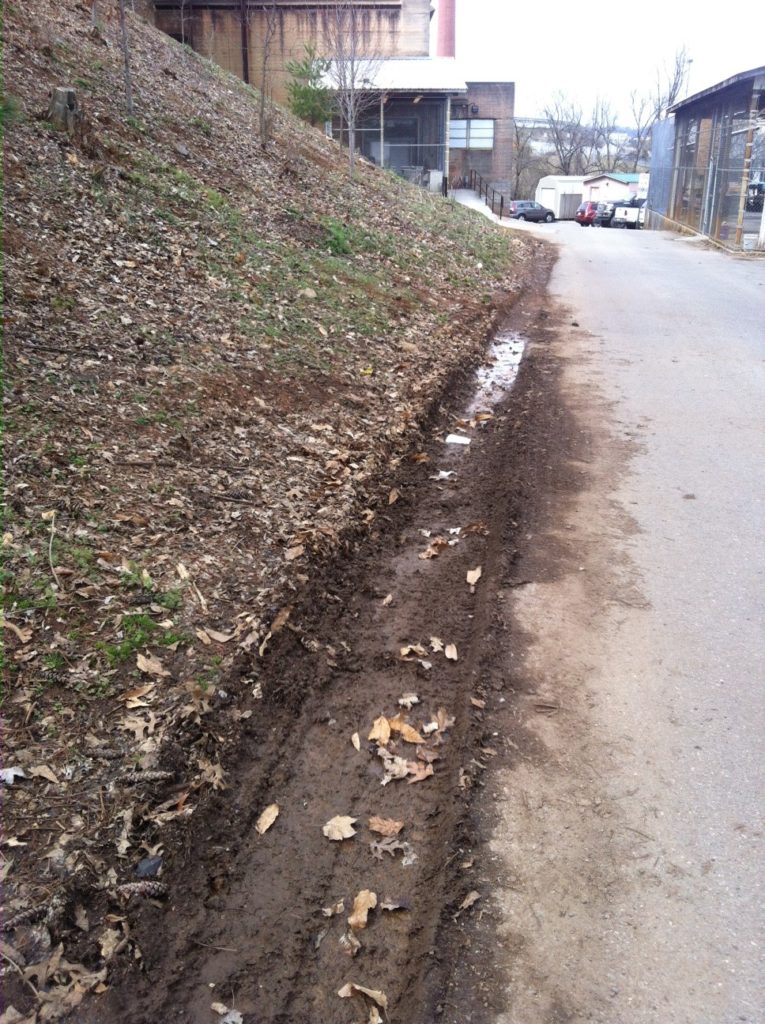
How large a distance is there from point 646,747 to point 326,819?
5.09 feet

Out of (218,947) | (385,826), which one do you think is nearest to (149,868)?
(218,947)

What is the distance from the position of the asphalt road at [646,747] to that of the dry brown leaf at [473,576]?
Result: 341 mm

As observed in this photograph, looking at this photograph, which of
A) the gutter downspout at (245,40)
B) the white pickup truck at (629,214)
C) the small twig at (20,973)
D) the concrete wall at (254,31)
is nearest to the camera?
the small twig at (20,973)

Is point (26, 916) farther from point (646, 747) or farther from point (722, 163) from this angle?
point (722, 163)

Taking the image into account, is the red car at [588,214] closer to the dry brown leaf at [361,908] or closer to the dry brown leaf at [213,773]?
the dry brown leaf at [213,773]

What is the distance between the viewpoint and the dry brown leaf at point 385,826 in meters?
3.52

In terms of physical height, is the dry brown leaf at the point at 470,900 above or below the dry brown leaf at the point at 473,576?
below

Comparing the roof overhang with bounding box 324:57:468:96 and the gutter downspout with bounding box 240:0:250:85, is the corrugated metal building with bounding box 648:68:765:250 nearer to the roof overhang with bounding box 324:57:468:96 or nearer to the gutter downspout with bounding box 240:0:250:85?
the roof overhang with bounding box 324:57:468:96

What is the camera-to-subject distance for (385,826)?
3551mm

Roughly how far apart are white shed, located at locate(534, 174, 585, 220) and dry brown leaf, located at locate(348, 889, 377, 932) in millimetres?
61816

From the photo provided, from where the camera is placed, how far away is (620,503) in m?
6.55

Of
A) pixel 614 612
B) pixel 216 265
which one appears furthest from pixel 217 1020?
pixel 216 265

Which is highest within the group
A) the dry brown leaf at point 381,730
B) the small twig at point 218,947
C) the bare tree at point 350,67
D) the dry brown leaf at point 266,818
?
the bare tree at point 350,67

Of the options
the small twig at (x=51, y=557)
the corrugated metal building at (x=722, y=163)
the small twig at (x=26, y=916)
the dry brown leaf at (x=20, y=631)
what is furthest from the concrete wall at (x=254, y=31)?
the small twig at (x=26, y=916)
